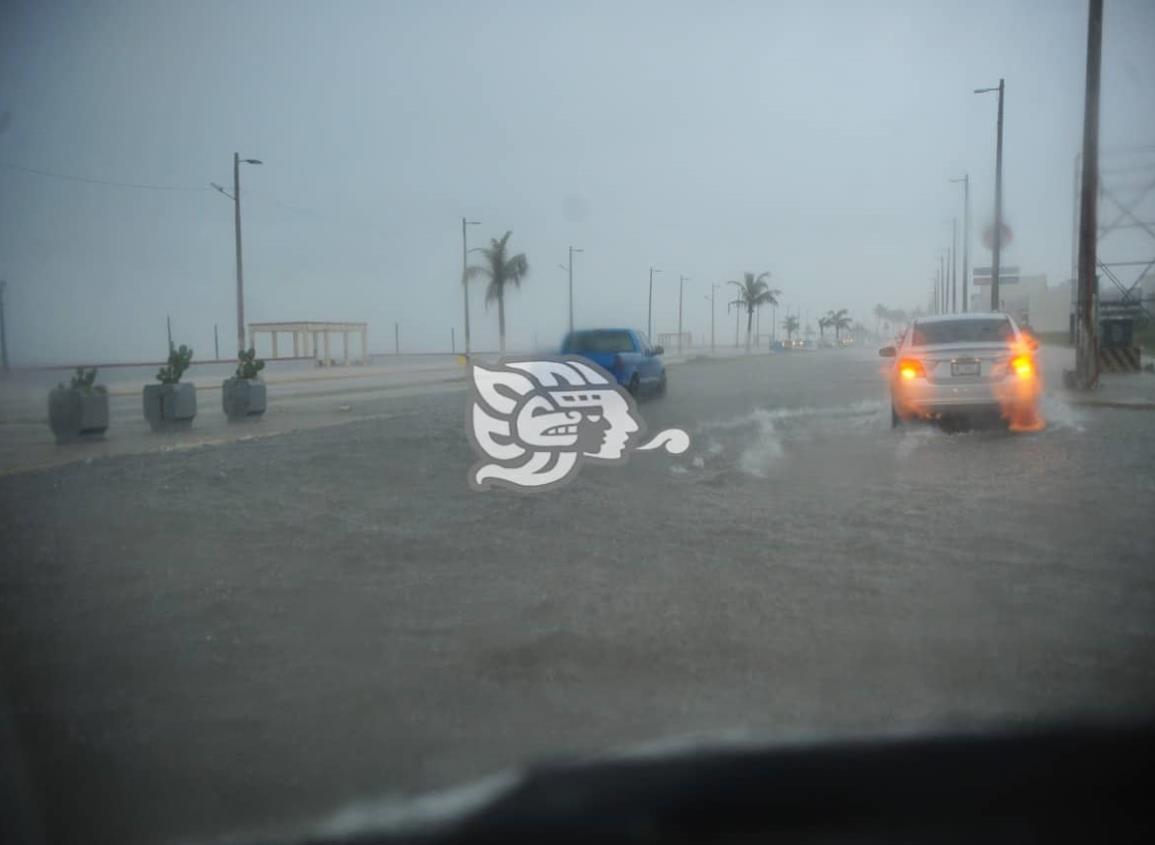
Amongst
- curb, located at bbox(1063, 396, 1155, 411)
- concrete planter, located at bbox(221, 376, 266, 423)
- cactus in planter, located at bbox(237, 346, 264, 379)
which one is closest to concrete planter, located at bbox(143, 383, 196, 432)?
concrete planter, located at bbox(221, 376, 266, 423)

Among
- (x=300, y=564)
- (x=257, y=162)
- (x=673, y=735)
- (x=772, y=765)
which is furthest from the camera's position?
(x=257, y=162)

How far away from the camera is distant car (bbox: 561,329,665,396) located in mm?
10922

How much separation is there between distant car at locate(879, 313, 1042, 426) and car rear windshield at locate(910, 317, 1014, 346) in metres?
0.01

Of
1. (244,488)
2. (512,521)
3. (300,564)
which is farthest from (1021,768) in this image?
(244,488)

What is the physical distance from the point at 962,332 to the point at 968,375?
996mm

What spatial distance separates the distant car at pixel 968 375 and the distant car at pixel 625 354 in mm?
3322

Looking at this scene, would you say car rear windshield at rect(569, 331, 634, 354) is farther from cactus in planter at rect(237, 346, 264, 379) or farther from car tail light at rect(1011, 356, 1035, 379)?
cactus in planter at rect(237, 346, 264, 379)

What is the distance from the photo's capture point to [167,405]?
16469 mm

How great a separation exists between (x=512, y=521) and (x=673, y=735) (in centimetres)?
476

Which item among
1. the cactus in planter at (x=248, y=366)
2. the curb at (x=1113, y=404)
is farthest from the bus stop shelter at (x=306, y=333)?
the curb at (x=1113, y=404)

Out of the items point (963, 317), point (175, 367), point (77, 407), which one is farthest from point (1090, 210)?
point (77, 407)

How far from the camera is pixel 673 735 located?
370 centimetres

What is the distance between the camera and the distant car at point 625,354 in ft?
35.8

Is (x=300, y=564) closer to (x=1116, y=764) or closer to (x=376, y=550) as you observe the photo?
(x=376, y=550)
